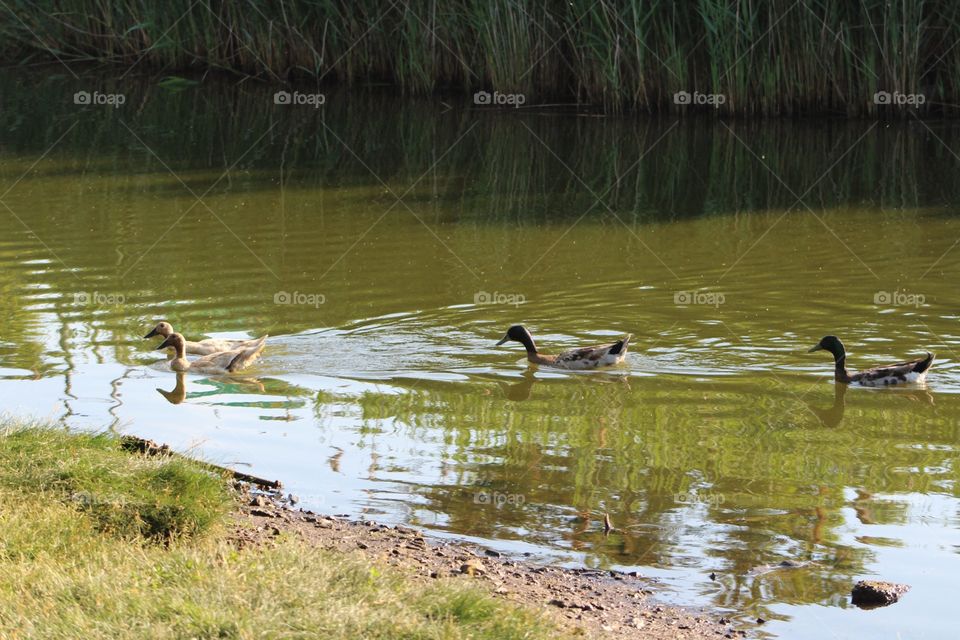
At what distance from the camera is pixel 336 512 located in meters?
8.17

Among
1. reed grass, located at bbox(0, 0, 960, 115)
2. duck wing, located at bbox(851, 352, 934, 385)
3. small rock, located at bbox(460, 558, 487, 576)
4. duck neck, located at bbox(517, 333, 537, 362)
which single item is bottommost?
small rock, located at bbox(460, 558, 487, 576)

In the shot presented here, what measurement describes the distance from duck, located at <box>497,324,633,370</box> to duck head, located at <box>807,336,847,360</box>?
174 cm

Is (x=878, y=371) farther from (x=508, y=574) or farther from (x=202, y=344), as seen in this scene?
(x=202, y=344)

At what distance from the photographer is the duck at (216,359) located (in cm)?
1177

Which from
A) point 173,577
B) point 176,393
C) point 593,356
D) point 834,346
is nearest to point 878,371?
point 834,346

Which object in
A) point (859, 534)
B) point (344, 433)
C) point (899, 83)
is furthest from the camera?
point (899, 83)

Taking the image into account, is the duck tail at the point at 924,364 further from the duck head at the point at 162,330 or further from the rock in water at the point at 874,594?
the duck head at the point at 162,330

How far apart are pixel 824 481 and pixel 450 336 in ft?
15.4

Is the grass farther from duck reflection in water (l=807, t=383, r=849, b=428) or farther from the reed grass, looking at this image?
the reed grass

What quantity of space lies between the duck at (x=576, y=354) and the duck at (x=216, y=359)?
2.34 meters

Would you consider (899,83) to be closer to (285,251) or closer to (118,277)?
(285,251)

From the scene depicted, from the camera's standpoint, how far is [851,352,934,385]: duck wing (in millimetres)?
10969

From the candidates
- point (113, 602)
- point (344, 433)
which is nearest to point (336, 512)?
point (344, 433)

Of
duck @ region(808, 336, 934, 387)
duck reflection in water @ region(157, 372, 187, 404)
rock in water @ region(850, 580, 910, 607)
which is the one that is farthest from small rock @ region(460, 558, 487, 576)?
duck @ region(808, 336, 934, 387)
